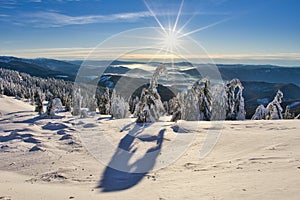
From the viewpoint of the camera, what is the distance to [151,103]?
2319cm

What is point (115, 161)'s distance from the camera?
1266 centimetres

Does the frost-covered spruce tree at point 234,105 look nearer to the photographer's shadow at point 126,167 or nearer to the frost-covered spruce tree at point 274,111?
the frost-covered spruce tree at point 274,111

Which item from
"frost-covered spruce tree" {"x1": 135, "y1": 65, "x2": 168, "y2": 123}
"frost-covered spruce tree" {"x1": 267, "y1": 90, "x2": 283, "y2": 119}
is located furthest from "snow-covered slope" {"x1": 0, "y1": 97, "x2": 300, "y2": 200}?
"frost-covered spruce tree" {"x1": 267, "y1": 90, "x2": 283, "y2": 119}

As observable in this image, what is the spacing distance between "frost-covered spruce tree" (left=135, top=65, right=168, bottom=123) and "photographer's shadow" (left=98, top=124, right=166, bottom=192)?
18.7 ft

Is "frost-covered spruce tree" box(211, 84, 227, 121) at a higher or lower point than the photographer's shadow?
higher

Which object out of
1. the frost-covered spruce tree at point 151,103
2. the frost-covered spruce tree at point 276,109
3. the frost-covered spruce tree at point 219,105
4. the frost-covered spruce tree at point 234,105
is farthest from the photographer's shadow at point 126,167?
the frost-covered spruce tree at point 276,109

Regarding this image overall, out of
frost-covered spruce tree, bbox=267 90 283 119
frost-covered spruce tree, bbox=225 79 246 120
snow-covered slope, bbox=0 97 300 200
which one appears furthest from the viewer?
frost-covered spruce tree, bbox=267 90 283 119

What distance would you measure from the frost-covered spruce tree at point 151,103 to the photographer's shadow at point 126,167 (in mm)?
5695

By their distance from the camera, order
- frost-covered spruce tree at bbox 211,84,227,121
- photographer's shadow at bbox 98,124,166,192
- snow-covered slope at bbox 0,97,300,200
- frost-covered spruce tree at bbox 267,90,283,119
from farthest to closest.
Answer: frost-covered spruce tree at bbox 267,90,283,119 < frost-covered spruce tree at bbox 211,84,227,121 < photographer's shadow at bbox 98,124,166,192 < snow-covered slope at bbox 0,97,300,200

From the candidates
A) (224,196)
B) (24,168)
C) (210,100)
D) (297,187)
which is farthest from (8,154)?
(210,100)

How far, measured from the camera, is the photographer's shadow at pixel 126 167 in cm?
975

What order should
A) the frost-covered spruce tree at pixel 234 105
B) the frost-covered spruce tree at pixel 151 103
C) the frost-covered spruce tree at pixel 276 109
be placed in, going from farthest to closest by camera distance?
the frost-covered spruce tree at pixel 276 109
the frost-covered spruce tree at pixel 234 105
the frost-covered spruce tree at pixel 151 103

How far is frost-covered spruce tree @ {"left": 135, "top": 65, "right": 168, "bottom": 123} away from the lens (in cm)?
2225

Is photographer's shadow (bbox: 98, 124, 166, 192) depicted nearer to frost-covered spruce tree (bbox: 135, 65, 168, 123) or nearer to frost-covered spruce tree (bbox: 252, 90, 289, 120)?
frost-covered spruce tree (bbox: 135, 65, 168, 123)
